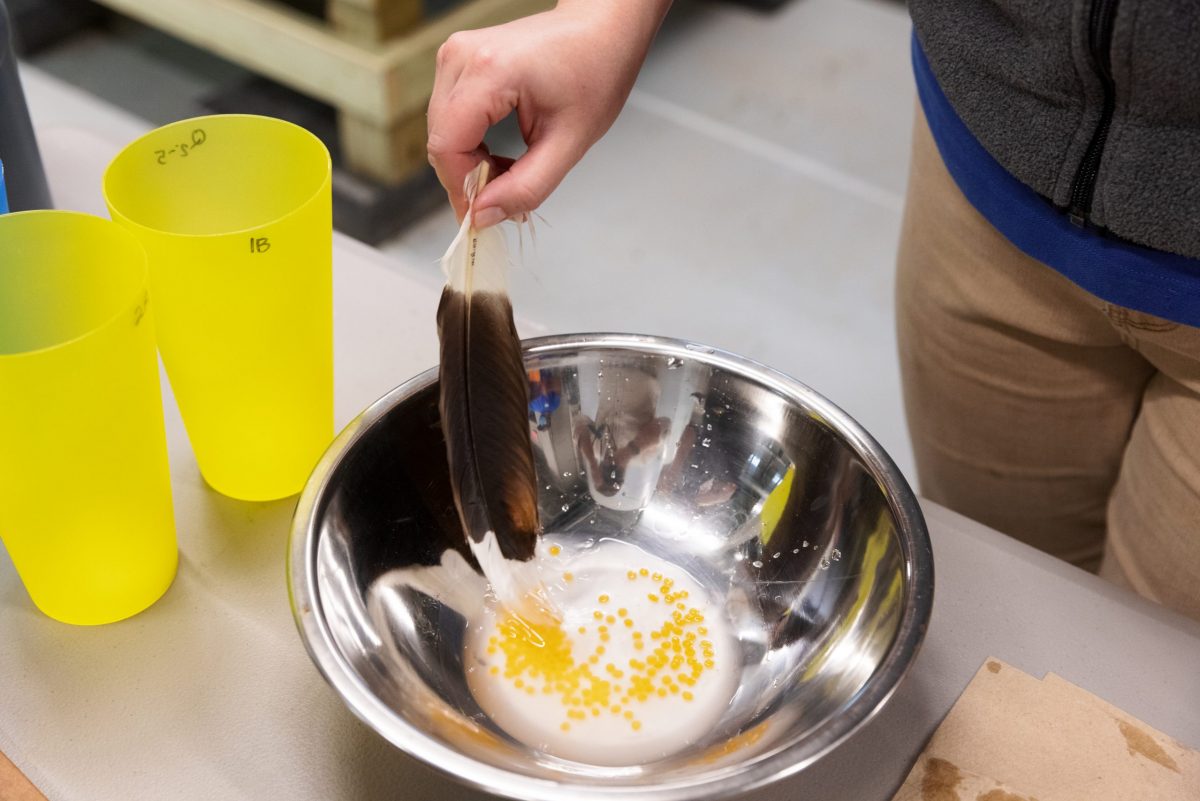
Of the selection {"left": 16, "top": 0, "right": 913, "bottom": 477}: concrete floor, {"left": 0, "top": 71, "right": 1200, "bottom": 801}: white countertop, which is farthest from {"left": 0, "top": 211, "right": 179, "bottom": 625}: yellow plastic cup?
{"left": 16, "top": 0, "right": 913, "bottom": 477}: concrete floor

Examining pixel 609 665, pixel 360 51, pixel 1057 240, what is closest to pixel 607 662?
pixel 609 665

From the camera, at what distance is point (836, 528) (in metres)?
0.63

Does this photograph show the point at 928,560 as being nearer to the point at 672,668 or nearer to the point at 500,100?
the point at 672,668

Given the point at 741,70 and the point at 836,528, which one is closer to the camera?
the point at 836,528

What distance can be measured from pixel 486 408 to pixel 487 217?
10 centimetres

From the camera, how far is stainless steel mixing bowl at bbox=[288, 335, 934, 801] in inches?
19.7

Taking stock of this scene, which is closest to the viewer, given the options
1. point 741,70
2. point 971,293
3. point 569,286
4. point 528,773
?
point 528,773

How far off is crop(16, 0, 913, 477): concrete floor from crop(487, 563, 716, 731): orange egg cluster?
33.5 inches

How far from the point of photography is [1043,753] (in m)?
0.57

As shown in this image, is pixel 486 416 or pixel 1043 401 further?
pixel 1043 401

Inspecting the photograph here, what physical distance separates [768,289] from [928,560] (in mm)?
1282

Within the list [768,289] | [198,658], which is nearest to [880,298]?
Answer: [768,289]

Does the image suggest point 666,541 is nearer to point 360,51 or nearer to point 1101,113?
point 1101,113

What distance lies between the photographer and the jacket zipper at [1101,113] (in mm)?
563
